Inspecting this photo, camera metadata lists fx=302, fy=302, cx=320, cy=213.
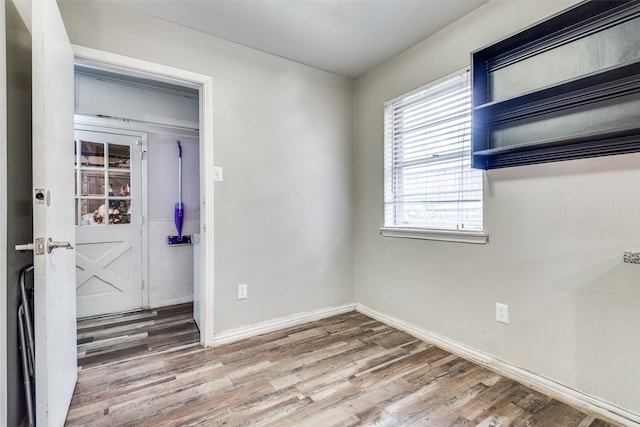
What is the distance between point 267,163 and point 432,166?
1391mm

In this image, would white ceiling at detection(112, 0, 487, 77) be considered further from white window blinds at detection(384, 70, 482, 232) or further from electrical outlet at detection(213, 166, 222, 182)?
electrical outlet at detection(213, 166, 222, 182)

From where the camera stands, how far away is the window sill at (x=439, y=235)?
2104 millimetres

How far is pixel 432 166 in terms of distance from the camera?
2455 mm

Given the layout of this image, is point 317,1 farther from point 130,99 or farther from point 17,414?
point 17,414

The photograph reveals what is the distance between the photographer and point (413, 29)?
90.8 inches

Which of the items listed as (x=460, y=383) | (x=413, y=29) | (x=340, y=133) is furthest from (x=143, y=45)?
(x=460, y=383)

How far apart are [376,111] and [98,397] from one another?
2.97 meters

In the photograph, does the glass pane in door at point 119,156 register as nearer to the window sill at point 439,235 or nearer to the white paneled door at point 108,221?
the white paneled door at point 108,221

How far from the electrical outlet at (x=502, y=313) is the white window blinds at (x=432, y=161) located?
0.52m

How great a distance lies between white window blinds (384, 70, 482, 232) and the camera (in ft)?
7.20

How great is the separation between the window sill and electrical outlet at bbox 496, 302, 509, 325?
42 cm

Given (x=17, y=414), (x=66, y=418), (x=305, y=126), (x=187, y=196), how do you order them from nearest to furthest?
1. (x=17, y=414)
2. (x=66, y=418)
3. (x=305, y=126)
4. (x=187, y=196)

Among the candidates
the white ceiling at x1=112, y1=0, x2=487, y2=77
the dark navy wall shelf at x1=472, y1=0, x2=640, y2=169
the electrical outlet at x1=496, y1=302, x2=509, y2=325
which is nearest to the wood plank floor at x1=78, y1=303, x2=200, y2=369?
the electrical outlet at x1=496, y1=302, x2=509, y2=325

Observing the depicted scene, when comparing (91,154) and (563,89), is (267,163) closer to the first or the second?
(91,154)
